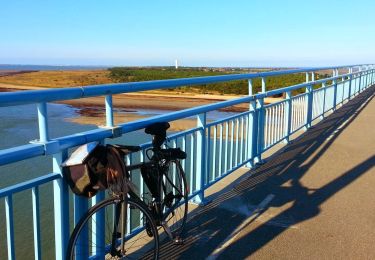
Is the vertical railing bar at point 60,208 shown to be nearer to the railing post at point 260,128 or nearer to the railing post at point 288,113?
the railing post at point 260,128

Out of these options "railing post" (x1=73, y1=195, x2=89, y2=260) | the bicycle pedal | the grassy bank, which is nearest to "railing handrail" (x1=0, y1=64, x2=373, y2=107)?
"railing post" (x1=73, y1=195, x2=89, y2=260)

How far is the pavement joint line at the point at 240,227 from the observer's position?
13.9 feet

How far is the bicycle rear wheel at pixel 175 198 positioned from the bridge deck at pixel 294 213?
0.56ft

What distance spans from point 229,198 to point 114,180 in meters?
2.93

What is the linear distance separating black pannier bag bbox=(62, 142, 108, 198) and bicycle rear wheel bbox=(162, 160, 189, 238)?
112 cm

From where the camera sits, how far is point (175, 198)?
4.38m

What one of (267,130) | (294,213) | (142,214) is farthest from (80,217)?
(267,130)

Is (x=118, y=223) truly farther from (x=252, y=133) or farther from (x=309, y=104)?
(x=309, y=104)

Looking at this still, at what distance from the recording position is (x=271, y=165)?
7.57m

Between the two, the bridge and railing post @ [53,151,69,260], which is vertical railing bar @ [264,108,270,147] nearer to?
the bridge

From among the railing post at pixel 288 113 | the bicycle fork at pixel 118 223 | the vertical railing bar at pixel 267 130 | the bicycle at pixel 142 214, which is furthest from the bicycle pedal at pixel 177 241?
the railing post at pixel 288 113

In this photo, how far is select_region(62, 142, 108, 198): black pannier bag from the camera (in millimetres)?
2980

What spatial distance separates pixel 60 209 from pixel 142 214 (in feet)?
2.75

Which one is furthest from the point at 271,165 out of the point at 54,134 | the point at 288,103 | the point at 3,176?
the point at 54,134
